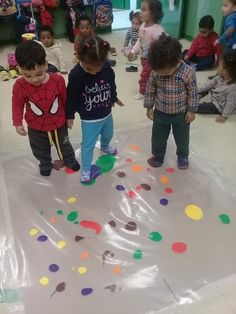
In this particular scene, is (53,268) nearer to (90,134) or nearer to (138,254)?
(138,254)

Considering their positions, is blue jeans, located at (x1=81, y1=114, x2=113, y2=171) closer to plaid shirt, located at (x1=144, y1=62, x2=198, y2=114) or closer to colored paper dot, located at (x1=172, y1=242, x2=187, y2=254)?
plaid shirt, located at (x1=144, y1=62, x2=198, y2=114)

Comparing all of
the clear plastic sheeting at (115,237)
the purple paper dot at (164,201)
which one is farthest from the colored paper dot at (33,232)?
the purple paper dot at (164,201)

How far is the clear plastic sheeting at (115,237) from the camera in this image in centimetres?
115

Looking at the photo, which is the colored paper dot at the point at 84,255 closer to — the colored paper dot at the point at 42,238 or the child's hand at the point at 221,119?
the colored paper dot at the point at 42,238

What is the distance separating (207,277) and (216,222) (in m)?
0.29

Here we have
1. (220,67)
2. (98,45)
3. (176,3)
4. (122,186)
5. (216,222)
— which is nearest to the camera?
(98,45)

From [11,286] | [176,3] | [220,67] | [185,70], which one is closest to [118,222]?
[11,286]

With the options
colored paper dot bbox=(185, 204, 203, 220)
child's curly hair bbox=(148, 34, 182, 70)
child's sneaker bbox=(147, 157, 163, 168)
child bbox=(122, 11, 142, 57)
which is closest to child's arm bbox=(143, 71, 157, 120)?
child's curly hair bbox=(148, 34, 182, 70)

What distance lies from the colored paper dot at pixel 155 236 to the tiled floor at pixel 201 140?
10.5 inches

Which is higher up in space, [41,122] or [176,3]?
[176,3]

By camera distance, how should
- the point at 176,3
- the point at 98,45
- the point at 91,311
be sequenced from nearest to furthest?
the point at 91,311 → the point at 98,45 → the point at 176,3

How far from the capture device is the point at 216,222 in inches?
55.8

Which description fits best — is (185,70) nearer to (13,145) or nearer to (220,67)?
(220,67)

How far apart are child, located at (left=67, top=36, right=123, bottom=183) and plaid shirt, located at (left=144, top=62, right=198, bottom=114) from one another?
0.64 ft
